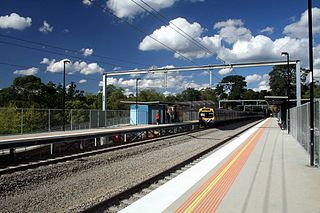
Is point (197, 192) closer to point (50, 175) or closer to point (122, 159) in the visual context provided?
point (50, 175)

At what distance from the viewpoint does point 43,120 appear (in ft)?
103

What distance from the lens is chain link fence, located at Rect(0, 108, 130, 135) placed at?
28.1m

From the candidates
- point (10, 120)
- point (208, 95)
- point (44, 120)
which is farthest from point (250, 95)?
point (10, 120)

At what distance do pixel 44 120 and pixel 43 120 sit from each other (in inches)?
6.9

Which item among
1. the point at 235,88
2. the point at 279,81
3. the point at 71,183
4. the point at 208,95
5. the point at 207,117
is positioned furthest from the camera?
the point at 235,88

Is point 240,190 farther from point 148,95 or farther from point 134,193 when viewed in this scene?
point 148,95

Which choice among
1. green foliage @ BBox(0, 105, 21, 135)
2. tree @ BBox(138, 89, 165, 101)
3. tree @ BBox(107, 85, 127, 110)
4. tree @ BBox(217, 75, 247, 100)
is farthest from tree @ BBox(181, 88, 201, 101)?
green foliage @ BBox(0, 105, 21, 135)

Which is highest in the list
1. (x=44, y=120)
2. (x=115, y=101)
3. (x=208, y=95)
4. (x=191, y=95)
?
(x=191, y=95)

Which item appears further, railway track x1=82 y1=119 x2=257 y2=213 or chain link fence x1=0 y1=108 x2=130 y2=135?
chain link fence x1=0 y1=108 x2=130 y2=135

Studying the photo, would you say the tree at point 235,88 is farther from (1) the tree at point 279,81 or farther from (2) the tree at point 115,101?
(2) the tree at point 115,101

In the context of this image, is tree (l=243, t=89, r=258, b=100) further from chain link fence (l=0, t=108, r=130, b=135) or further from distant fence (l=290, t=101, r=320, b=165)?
distant fence (l=290, t=101, r=320, b=165)

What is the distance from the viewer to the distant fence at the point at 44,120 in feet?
92.2

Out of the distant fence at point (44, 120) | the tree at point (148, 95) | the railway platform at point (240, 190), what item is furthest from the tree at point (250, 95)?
the railway platform at point (240, 190)

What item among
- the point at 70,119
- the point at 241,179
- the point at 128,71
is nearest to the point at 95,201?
the point at 241,179
